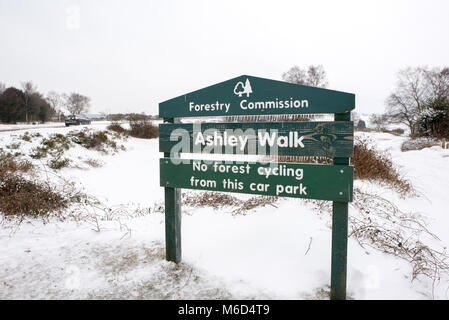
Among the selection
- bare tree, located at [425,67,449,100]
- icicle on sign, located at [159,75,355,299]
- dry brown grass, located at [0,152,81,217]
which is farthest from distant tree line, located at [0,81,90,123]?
bare tree, located at [425,67,449,100]

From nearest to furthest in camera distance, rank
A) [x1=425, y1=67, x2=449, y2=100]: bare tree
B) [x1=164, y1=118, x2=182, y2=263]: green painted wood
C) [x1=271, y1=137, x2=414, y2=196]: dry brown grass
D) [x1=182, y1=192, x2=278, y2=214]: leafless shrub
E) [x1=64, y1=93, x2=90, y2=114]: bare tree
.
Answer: [x1=164, y1=118, x2=182, y2=263]: green painted wood
[x1=182, y1=192, x2=278, y2=214]: leafless shrub
[x1=271, y1=137, x2=414, y2=196]: dry brown grass
[x1=425, y1=67, x2=449, y2=100]: bare tree
[x1=64, y1=93, x2=90, y2=114]: bare tree

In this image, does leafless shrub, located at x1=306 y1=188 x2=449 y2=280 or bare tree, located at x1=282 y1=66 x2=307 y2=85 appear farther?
bare tree, located at x1=282 y1=66 x2=307 y2=85

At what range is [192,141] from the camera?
2633 millimetres

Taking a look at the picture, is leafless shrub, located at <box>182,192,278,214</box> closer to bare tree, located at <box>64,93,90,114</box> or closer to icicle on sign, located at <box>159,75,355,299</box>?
icicle on sign, located at <box>159,75,355,299</box>

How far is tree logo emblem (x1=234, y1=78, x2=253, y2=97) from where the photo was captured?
7.70 feet

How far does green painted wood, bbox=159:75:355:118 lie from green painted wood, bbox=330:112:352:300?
0.16 metres

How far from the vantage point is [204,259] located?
2.81 m

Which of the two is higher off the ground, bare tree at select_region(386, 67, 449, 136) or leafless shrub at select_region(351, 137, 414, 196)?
bare tree at select_region(386, 67, 449, 136)

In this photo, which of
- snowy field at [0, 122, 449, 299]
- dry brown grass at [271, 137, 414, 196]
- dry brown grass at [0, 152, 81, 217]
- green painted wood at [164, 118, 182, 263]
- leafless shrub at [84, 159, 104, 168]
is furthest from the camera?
leafless shrub at [84, 159, 104, 168]

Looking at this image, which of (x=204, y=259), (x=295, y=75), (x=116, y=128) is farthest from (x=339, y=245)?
(x=295, y=75)

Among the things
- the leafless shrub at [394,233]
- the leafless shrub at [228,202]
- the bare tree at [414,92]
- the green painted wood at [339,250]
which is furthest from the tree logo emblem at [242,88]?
the bare tree at [414,92]

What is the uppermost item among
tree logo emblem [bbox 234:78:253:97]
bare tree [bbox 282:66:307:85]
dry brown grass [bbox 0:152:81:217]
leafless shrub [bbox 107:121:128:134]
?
bare tree [bbox 282:66:307:85]

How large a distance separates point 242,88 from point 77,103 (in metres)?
65.8

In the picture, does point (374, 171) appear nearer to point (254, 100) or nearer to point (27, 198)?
point (254, 100)
